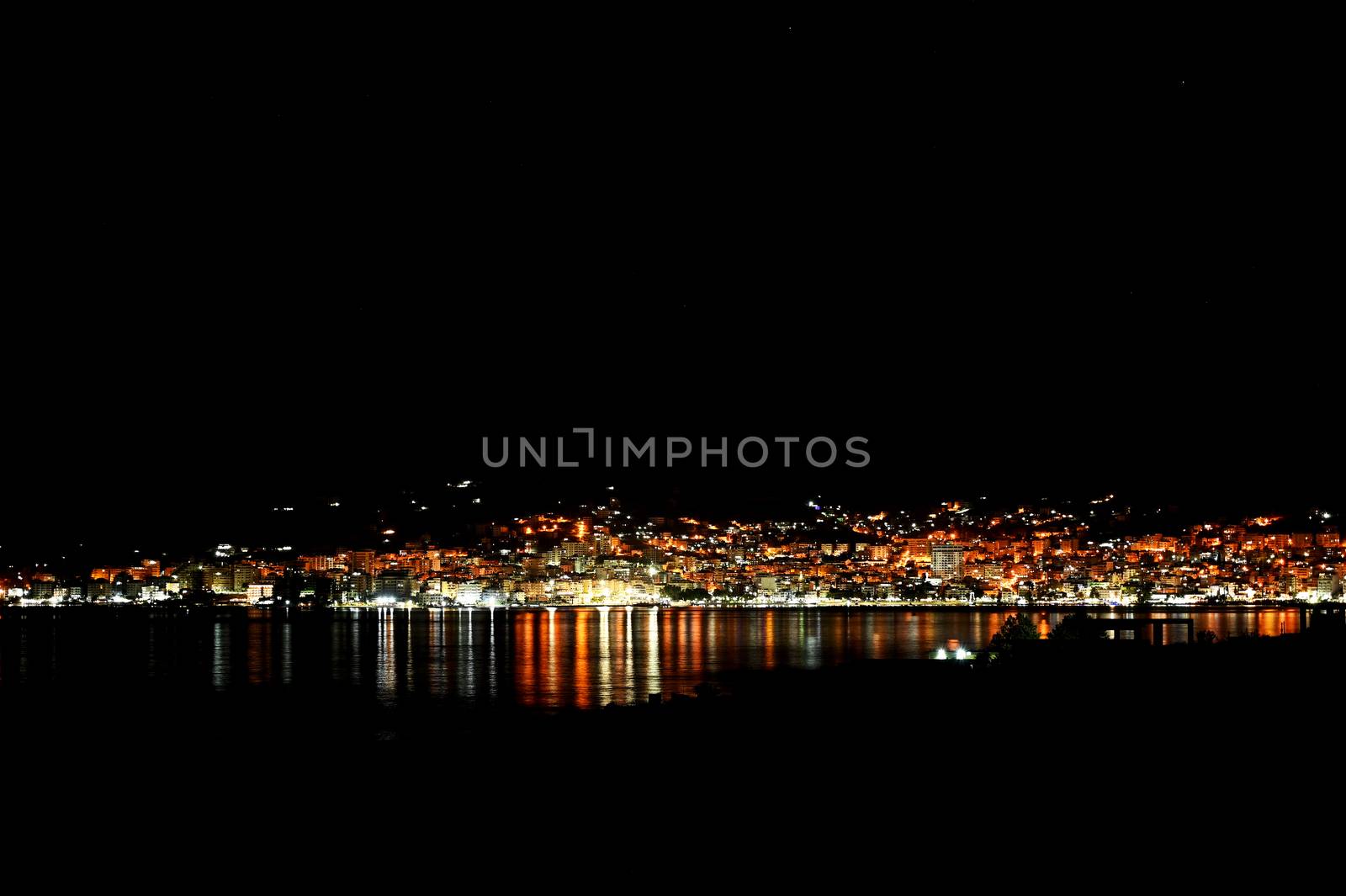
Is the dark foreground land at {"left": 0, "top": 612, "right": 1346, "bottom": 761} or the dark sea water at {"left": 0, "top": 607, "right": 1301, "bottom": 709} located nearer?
the dark foreground land at {"left": 0, "top": 612, "right": 1346, "bottom": 761}

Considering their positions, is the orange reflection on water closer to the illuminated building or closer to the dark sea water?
the dark sea water

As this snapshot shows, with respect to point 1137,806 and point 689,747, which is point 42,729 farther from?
point 1137,806

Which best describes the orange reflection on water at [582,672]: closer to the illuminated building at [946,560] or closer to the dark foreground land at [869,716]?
the dark foreground land at [869,716]

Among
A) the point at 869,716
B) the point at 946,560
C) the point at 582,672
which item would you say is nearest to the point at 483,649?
the point at 582,672

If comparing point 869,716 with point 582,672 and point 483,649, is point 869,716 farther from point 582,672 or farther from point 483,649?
point 483,649

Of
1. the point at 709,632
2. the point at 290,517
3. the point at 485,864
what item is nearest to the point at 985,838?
the point at 485,864

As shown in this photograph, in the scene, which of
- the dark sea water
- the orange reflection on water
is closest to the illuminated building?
the dark sea water
